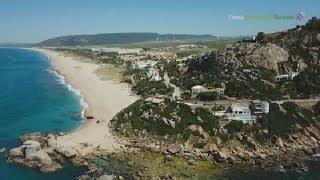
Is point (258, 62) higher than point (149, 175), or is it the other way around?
point (258, 62)

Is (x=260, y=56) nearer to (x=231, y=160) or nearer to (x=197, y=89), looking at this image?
(x=197, y=89)

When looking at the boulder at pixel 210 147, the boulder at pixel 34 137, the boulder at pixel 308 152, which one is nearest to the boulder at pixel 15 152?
the boulder at pixel 34 137

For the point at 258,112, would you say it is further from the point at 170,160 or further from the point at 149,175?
the point at 149,175

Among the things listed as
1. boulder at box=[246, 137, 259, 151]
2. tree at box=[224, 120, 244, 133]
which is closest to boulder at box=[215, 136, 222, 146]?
tree at box=[224, 120, 244, 133]

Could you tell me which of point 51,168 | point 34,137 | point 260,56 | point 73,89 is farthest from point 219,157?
point 73,89

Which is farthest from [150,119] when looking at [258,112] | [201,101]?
[258,112]
